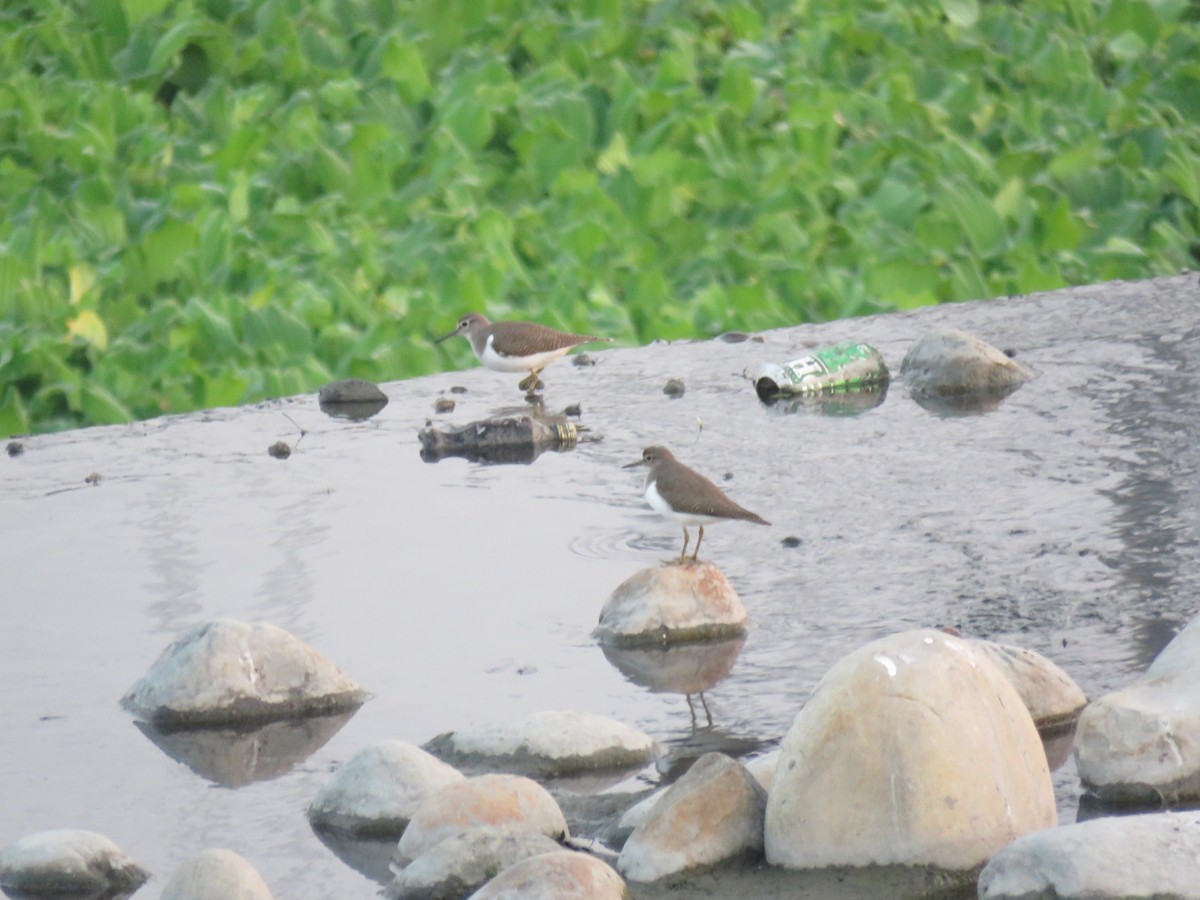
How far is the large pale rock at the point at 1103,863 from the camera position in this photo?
3.81 meters

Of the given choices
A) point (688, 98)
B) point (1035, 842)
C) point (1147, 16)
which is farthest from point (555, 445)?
point (1147, 16)

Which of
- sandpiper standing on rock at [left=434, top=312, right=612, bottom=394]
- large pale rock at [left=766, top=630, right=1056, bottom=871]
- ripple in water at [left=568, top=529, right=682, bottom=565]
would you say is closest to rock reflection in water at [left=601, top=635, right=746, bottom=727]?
ripple in water at [left=568, top=529, right=682, bottom=565]

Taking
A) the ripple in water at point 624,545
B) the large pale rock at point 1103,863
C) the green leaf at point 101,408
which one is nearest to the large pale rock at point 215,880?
the large pale rock at point 1103,863

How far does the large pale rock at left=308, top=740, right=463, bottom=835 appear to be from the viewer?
4.52 m

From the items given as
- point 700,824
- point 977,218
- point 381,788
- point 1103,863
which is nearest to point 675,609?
point 381,788

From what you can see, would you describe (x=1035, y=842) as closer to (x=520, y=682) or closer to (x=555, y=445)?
(x=520, y=682)

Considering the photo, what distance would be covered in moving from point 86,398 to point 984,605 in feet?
17.6

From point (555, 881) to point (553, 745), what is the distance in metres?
1.02

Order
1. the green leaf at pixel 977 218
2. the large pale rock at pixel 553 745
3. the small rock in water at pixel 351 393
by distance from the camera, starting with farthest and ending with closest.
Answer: the green leaf at pixel 977 218, the small rock in water at pixel 351 393, the large pale rock at pixel 553 745

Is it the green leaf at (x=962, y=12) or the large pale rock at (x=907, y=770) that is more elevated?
the green leaf at (x=962, y=12)

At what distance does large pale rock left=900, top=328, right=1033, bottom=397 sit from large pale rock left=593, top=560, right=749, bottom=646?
326 cm

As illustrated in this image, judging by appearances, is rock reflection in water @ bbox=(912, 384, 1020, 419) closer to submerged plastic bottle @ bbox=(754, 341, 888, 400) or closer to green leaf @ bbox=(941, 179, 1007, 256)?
submerged plastic bottle @ bbox=(754, 341, 888, 400)

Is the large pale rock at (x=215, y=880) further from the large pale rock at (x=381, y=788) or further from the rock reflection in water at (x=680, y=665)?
the rock reflection in water at (x=680, y=665)

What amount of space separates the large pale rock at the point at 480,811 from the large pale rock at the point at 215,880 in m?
0.44
